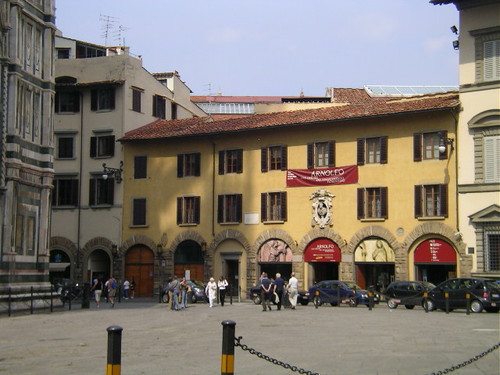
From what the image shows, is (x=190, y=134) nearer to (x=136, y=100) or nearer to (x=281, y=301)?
(x=136, y=100)

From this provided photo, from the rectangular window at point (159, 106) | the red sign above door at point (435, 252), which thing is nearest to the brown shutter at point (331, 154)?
the red sign above door at point (435, 252)

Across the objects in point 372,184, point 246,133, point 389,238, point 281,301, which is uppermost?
point 246,133

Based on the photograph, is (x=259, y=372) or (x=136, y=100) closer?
(x=259, y=372)

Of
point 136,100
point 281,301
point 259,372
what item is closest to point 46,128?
point 281,301

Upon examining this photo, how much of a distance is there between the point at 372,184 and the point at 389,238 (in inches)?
126

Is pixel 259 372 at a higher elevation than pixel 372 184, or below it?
below

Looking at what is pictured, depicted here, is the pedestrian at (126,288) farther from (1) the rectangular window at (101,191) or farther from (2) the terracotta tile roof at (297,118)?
(2) the terracotta tile roof at (297,118)

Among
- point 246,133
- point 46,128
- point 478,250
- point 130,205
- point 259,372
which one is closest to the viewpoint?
point 259,372

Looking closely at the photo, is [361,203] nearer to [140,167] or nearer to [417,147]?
[417,147]

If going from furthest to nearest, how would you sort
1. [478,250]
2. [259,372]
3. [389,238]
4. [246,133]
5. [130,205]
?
[130,205] < [246,133] < [389,238] < [478,250] < [259,372]

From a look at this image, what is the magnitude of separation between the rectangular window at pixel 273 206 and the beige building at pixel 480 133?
11.1 meters

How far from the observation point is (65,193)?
187 feet

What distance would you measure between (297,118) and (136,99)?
506 inches

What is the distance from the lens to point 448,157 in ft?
147
